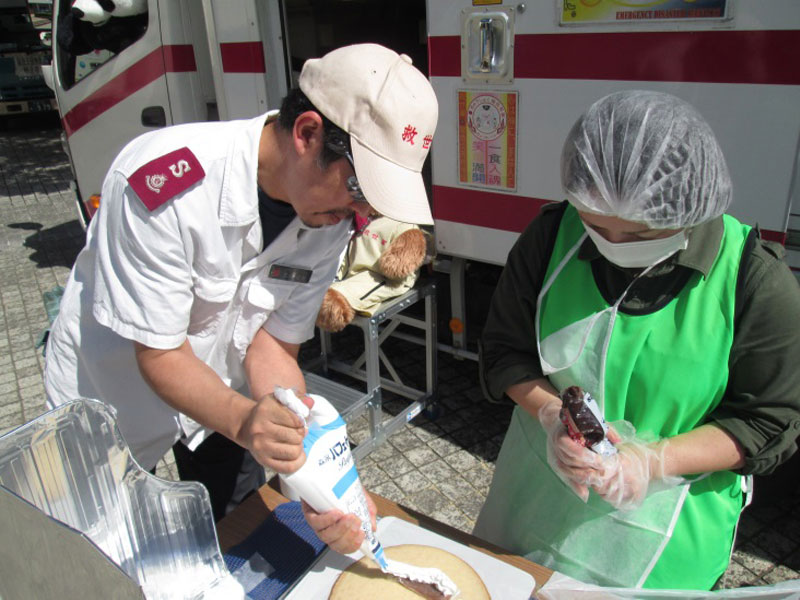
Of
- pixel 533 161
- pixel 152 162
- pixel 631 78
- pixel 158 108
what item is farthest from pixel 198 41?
pixel 152 162

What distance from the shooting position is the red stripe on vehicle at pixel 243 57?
11.7 ft

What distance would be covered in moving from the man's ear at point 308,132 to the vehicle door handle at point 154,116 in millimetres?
3319

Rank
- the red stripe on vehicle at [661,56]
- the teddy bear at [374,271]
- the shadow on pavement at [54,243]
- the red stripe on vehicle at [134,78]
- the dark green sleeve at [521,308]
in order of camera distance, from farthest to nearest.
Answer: the shadow on pavement at [54,243]
the red stripe on vehicle at [134,78]
the teddy bear at [374,271]
the red stripe on vehicle at [661,56]
the dark green sleeve at [521,308]

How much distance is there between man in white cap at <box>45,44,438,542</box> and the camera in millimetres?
1242

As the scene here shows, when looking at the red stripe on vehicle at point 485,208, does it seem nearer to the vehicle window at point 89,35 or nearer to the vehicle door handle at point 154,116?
the vehicle door handle at point 154,116

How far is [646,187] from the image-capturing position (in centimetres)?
119

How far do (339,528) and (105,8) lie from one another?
4.13m

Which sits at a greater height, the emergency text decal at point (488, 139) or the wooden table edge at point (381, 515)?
the emergency text decal at point (488, 139)

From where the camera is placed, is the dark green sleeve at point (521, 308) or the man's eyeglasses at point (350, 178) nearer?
the man's eyeglasses at point (350, 178)

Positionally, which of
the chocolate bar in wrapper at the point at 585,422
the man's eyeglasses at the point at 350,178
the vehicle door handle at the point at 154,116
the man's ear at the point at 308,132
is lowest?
the chocolate bar in wrapper at the point at 585,422

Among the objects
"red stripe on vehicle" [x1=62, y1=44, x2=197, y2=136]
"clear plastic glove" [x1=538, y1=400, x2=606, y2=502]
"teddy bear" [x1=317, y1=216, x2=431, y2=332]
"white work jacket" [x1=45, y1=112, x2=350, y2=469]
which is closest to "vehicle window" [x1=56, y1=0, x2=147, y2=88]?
"red stripe on vehicle" [x1=62, y1=44, x2=197, y2=136]

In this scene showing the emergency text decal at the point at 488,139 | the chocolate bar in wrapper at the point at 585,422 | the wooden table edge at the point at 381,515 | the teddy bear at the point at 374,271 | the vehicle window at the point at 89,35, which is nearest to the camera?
the chocolate bar in wrapper at the point at 585,422

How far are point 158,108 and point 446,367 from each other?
256 cm

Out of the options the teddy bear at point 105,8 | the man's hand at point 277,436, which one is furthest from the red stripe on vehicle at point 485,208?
the teddy bear at point 105,8
